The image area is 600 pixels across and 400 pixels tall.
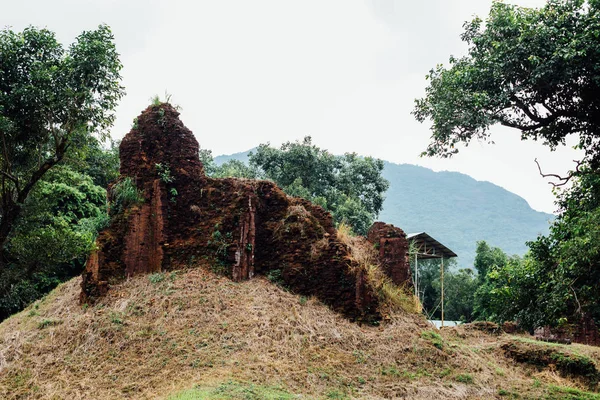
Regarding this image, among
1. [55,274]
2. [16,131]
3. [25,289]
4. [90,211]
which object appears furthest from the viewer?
[90,211]

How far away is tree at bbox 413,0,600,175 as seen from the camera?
29.2 feet

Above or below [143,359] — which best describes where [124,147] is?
above

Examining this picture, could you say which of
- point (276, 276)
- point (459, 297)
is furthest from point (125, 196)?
point (459, 297)

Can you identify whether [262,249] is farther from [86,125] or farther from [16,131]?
[16,131]

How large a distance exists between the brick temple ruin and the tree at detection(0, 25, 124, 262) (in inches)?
50.6

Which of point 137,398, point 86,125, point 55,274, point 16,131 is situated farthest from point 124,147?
point 55,274

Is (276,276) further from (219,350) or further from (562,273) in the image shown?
(562,273)

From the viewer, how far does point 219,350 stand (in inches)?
381

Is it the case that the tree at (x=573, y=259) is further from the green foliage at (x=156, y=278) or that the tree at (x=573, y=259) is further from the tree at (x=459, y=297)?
the tree at (x=459, y=297)

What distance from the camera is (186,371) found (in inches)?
354

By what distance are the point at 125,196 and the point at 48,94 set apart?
2.75 m

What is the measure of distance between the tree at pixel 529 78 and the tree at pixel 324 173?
1997 centimetres

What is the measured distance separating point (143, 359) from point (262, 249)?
416 centimetres

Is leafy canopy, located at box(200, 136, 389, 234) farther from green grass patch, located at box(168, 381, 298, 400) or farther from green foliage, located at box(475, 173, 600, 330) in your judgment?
green grass patch, located at box(168, 381, 298, 400)
